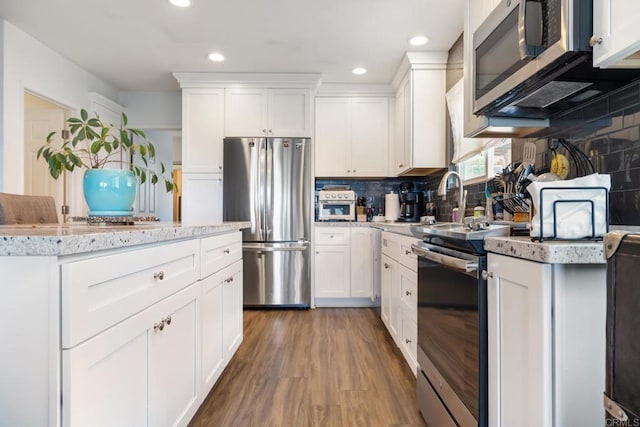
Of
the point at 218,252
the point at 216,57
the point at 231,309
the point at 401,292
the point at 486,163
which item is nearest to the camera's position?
the point at 218,252

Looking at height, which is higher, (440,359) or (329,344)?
(440,359)

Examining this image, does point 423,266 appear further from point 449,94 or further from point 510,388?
point 449,94

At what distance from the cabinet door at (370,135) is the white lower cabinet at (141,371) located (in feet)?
9.44

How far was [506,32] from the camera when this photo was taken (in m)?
1.42

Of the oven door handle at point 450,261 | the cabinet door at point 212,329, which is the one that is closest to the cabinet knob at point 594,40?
the oven door handle at point 450,261

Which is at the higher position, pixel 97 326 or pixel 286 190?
pixel 286 190

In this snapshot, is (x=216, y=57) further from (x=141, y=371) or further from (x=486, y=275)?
(x=486, y=275)

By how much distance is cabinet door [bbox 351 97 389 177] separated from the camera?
4105mm

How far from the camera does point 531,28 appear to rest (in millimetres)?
1199

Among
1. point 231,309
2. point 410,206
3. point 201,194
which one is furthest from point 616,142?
point 201,194

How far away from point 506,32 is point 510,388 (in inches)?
50.6

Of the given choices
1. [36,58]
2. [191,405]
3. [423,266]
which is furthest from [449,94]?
[36,58]

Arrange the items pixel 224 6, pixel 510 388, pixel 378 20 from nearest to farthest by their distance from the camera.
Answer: pixel 510 388
pixel 224 6
pixel 378 20

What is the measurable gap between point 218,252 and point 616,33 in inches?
69.7
